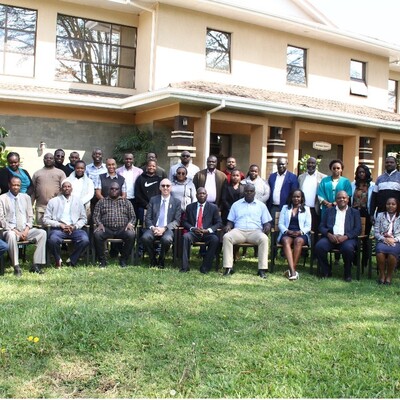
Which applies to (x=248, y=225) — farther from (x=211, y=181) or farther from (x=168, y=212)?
(x=168, y=212)

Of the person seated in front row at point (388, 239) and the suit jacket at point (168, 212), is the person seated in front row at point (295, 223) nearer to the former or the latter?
the person seated in front row at point (388, 239)

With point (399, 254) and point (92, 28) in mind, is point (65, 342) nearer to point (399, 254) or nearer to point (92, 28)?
point (399, 254)

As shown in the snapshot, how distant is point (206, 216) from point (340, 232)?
2.24m

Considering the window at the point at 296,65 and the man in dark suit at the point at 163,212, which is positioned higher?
the window at the point at 296,65

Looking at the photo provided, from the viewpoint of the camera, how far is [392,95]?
21.2 meters

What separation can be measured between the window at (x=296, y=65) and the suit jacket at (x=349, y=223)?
9.04 m

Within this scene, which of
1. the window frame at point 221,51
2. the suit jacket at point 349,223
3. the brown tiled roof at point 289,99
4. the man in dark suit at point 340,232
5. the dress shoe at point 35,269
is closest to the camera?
the dress shoe at point 35,269

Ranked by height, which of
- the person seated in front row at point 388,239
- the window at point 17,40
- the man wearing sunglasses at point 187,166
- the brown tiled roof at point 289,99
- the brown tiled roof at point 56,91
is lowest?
the person seated in front row at point 388,239

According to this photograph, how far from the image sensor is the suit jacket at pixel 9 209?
8008mm

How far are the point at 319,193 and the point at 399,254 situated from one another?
1781 millimetres

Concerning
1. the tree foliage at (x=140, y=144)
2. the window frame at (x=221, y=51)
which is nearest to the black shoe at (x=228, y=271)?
the tree foliage at (x=140, y=144)

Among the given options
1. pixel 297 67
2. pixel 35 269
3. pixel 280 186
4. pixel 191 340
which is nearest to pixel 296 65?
pixel 297 67

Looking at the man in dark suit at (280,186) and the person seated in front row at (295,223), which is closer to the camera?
the person seated in front row at (295,223)

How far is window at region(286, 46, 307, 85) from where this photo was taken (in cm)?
1705
